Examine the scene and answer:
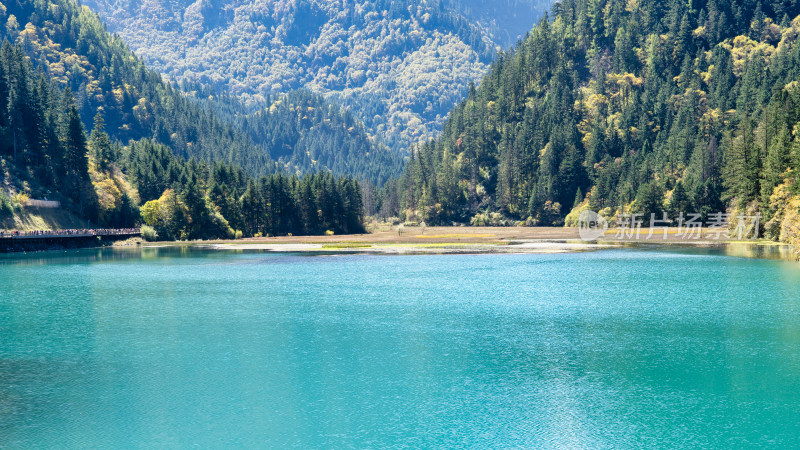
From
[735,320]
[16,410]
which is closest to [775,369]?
[735,320]

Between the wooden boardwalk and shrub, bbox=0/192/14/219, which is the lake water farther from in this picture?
shrub, bbox=0/192/14/219

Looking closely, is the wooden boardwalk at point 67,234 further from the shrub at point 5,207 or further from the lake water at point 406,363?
the lake water at point 406,363

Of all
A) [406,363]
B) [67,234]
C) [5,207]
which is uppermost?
[5,207]

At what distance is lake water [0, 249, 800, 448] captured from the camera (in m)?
33.3

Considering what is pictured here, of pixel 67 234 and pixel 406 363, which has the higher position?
pixel 67 234

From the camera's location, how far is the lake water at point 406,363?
33.3 meters

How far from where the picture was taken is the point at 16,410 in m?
36.2

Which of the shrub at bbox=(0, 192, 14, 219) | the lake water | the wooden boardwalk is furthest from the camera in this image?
the shrub at bbox=(0, 192, 14, 219)

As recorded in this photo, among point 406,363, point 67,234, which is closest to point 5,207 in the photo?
point 67,234

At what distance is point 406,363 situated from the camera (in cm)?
4588

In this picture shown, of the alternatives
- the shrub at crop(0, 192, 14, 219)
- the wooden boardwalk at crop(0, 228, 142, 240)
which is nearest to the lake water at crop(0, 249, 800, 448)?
the wooden boardwalk at crop(0, 228, 142, 240)

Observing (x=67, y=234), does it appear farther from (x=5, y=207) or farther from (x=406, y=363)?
(x=406, y=363)

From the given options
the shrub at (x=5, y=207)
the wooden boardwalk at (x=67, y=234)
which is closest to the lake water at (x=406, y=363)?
the wooden boardwalk at (x=67, y=234)

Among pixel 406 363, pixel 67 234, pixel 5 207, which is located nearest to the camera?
pixel 406 363
